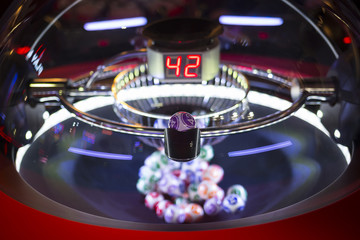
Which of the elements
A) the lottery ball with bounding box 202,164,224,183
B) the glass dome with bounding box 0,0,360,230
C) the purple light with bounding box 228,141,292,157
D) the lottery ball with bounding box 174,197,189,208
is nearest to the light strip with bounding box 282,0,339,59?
the glass dome with bounding box 0,0,360,230

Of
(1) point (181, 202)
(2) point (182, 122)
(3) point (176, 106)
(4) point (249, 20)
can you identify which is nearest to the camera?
(2) point (182, 122)

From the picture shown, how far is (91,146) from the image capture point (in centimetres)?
111

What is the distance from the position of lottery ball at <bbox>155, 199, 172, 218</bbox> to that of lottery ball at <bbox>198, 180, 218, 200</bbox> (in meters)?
0.08

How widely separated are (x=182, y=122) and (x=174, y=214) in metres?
0.19

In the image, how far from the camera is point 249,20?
1.38 meters

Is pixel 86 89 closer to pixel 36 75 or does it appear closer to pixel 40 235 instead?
pixel 36 75

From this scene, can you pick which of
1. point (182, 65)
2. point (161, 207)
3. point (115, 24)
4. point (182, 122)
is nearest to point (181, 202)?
point (161, 207)

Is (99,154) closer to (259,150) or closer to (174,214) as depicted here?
(174,214)

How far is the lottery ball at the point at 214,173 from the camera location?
1147 millimetres

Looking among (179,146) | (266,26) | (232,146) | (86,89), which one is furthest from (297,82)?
(86,89)

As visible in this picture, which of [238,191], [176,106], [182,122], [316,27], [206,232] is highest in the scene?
[316,27]

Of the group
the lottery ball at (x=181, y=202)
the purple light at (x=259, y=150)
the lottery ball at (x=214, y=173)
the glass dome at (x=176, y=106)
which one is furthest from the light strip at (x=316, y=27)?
the lottery ball at (x=181, y=202)

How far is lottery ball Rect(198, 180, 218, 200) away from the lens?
3.67ft

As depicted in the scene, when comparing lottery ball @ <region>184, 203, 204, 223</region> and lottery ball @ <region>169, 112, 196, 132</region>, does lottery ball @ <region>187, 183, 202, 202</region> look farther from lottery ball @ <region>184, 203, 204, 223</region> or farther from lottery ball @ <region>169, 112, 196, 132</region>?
lottery ball @ <region>169, 112, 196, 132</region>
